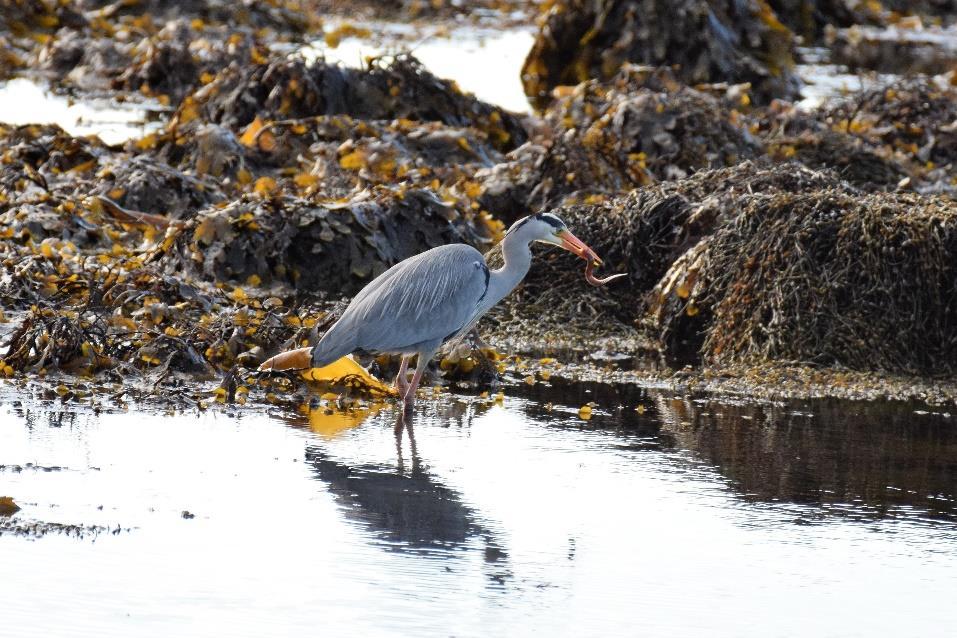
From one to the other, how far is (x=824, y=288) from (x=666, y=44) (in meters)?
11.4

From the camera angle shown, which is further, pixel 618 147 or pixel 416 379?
pixel 618 147

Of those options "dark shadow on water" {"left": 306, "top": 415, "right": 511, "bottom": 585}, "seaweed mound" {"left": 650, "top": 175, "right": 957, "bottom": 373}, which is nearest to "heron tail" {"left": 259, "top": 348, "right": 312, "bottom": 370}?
"dark shadow on water" {"left": 306, "top": 415, "right": 511, "bottom": 585}

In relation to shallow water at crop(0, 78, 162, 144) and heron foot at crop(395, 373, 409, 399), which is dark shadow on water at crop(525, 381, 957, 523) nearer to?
heron foot at crop(395, 373, 409, 399)

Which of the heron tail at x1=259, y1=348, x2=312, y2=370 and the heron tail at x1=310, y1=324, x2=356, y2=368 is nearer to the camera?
the heron tail at x1=310, y1=324, x2=356, y2=368

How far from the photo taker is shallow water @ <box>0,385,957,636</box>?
5320 mm

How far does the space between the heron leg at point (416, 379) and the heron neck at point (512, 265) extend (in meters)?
0.57

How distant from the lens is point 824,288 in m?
9.91

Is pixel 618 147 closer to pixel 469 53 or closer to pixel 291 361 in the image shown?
pixel 291 361

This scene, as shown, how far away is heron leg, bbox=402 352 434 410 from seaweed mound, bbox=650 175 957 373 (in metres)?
2.23

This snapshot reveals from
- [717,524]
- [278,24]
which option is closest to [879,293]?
[717,524]

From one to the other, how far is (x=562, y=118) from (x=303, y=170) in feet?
10.8

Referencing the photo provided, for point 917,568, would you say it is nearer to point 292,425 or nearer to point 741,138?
point 292,425

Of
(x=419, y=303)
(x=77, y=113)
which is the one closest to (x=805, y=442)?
(x=419, y=303)

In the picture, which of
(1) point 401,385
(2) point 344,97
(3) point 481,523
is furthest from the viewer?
(2) point 344,97
